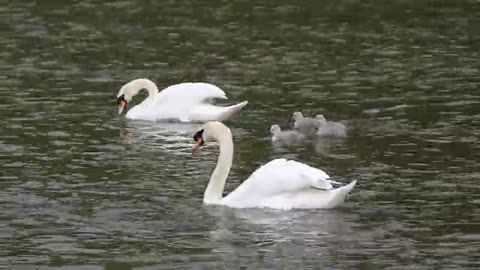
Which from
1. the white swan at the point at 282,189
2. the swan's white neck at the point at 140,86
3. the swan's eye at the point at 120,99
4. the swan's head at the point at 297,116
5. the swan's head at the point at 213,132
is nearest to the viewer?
the white swan at the point at 282,189

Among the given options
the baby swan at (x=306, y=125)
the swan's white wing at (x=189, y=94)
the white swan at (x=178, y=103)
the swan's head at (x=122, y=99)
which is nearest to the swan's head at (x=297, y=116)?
the baby swan at (x=306, y=125)

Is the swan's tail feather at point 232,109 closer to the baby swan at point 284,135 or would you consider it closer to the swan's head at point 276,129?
the baby swan at point 284,135

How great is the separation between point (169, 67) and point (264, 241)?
11443mm

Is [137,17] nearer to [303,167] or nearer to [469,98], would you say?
[469,98]

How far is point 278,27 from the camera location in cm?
2870

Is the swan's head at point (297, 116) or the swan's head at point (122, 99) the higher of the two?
the swan's head at point (122, 99)

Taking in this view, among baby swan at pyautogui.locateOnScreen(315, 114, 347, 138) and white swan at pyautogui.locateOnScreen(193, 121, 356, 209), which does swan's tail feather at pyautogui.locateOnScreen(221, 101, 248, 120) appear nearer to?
baby swan at pyautogui.locateOnScreen(315, 114, 347, 138)

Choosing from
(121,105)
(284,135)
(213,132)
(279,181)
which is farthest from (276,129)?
(279,181)

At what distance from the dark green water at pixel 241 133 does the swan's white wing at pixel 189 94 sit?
21.7 inches

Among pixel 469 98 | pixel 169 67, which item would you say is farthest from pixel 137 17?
pixel 469 98

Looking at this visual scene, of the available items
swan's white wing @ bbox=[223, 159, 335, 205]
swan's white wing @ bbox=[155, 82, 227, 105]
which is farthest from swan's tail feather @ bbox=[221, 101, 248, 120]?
swan's white wing @ bbox=[223, 159, 335, 205]

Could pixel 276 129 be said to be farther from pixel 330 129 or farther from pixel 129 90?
pixel 129 90

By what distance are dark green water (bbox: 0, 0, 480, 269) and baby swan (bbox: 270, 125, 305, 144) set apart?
9.6 inches

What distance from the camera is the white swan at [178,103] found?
20.9 m
